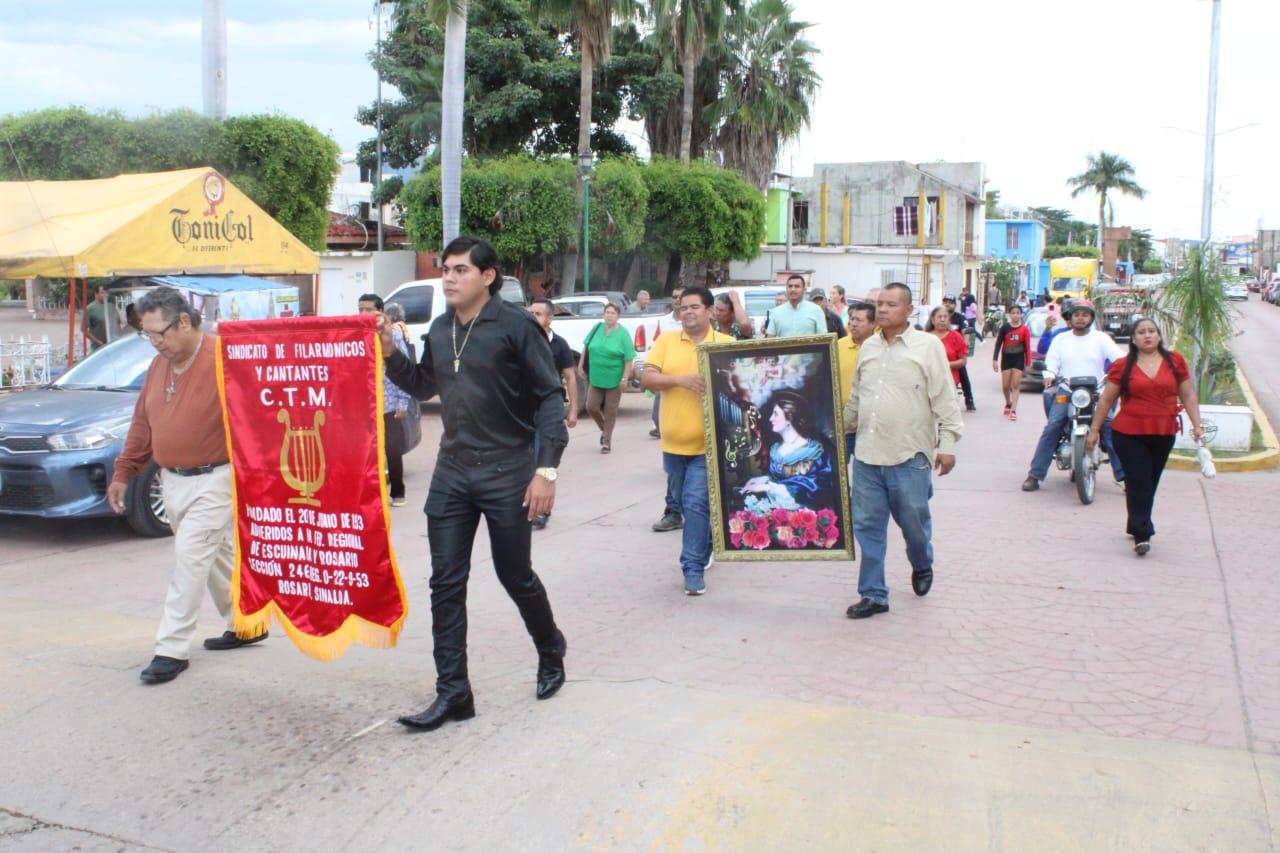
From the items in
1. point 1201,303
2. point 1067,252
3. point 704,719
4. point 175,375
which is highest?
point 1067,252

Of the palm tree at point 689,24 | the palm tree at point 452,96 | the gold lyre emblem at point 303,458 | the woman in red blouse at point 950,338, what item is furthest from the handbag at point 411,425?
the palm tree at point 689,24

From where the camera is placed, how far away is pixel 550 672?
505 centimetres

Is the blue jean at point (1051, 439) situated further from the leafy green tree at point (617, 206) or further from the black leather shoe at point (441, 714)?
the leafy green tree at point (617, 206)

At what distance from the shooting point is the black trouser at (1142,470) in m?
7.86

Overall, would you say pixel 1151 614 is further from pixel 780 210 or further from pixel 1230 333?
pixel 780 210

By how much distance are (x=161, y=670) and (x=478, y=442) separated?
75.0 inches

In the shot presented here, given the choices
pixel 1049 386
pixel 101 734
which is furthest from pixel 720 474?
pixel 1049 386

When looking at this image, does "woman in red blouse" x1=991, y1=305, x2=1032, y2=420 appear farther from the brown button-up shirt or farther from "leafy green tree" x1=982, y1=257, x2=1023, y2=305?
"leafy green tree" x1=982, y1=257, x2=1023, y2=305

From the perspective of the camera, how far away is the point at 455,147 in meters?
20.2

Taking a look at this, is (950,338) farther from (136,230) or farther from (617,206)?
(617,206)

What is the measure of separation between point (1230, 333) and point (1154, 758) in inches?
422

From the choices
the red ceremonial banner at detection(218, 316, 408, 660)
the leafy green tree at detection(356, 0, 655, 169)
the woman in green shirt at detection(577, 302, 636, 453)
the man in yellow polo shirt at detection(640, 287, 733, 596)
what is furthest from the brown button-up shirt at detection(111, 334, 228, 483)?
the leafy green tree at detection(356, 0, 655, 169)

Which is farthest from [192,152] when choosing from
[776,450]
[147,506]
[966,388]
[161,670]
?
[161,670]

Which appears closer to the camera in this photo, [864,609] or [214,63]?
[864,609]
